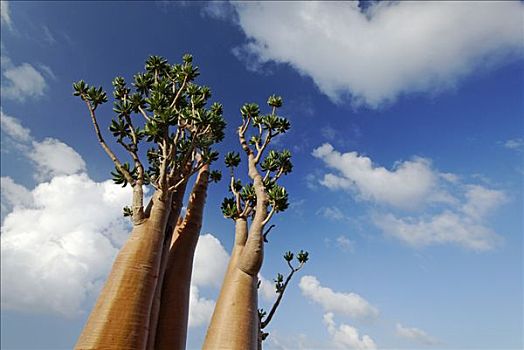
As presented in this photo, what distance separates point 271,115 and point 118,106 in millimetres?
4837

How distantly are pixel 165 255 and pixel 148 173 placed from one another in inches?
102

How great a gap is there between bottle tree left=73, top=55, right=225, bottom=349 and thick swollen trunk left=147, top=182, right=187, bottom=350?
5cm

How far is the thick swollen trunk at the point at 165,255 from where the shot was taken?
9.42m

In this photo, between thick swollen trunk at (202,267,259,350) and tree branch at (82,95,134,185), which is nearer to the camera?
thick swollen trunk at (202,267,259,350)

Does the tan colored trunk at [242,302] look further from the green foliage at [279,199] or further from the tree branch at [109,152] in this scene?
the tree branch at [109,152]

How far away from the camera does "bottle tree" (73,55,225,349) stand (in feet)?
27.3

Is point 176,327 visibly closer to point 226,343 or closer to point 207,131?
point 226,343

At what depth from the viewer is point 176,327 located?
1030 cm

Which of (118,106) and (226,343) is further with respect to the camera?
(118,106)

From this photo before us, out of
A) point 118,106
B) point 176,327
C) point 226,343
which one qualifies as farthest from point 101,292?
point 118,106

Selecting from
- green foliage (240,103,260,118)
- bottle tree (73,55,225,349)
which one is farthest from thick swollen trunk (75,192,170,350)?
green foliage (240,103,260,118)

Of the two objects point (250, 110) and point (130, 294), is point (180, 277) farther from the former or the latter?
point (250, 110)

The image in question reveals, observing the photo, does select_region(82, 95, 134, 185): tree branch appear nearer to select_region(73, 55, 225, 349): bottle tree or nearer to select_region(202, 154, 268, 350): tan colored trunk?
select_region(73, 55, 225, 349): bottle tree

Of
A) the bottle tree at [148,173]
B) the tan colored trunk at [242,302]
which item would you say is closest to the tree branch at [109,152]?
the bottle tree at [148,173]
